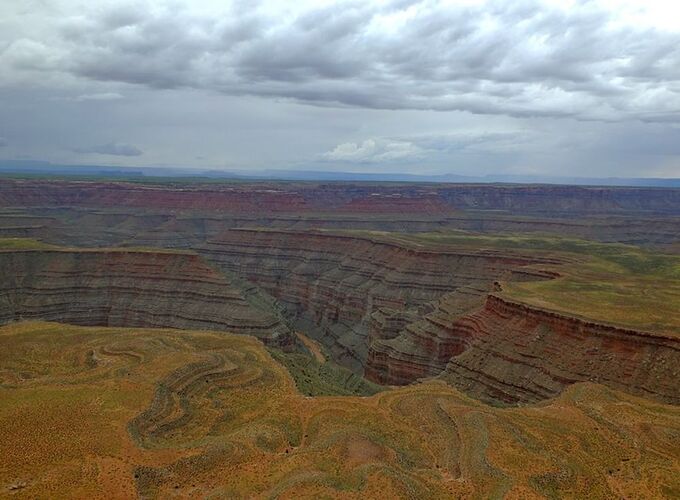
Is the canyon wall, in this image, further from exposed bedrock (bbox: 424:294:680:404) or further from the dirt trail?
the dirt trail

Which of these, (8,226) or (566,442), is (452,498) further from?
(8,226)

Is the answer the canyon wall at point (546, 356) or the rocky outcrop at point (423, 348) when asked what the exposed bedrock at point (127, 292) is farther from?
the canyon wall at point (546, 356)

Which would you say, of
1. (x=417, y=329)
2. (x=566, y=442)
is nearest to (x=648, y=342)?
(x=566, y=442)

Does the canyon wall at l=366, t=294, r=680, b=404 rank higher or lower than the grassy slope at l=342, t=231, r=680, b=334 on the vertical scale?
lower

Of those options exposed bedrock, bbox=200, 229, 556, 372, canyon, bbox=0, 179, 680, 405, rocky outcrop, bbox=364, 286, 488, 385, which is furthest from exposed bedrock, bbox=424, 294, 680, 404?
exposed bedrock, bbox=200, 229, 556, 372

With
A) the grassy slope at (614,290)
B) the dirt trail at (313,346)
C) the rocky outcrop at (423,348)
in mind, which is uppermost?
the grassy slope at (614,290)

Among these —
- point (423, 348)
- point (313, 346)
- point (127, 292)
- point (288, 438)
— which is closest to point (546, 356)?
point (423, 348)

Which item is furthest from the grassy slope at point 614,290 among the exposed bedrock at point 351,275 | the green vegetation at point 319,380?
the green vegetation at point 319,380
